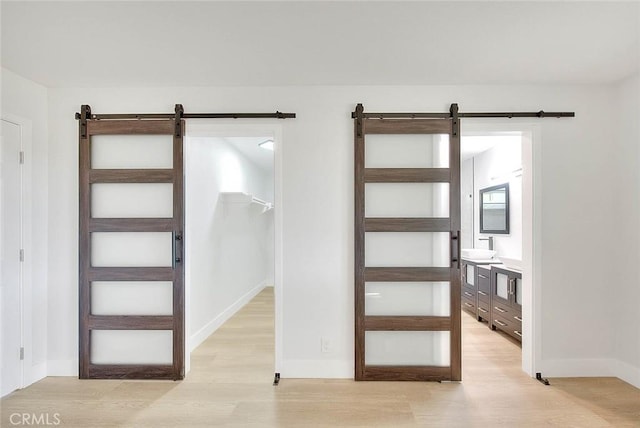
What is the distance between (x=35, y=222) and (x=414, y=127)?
11.3ft

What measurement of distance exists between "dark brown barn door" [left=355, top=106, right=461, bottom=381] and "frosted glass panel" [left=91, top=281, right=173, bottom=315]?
181cm

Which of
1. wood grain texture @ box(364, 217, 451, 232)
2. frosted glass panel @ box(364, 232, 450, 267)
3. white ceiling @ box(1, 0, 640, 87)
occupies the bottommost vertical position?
frosted glass panel @ box(364, 232, 450, 267)

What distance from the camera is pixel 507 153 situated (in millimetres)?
4742

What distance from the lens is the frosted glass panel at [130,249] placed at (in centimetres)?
294

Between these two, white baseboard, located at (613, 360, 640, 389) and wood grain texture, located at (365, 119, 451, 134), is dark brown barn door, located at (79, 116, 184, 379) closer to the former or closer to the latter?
wood grain texture, located at (365, 119, 451, 134)

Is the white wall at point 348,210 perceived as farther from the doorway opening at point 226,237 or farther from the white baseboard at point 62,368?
the doorway opening at point 226,237

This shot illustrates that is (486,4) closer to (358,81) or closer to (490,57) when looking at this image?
(490,57)

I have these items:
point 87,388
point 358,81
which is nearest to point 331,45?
point 358,81

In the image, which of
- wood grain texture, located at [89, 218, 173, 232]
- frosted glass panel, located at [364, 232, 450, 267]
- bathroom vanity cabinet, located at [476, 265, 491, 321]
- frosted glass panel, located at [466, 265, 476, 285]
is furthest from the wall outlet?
frosted glass panel, located at [466, 265, 476, 285]

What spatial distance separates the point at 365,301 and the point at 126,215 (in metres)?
2.27

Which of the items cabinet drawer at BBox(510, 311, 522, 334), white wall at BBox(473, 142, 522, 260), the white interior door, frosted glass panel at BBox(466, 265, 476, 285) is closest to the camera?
the white interior door

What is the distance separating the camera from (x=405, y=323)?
2863 millimetres

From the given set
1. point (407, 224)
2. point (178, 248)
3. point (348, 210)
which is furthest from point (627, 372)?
point (178, 248)

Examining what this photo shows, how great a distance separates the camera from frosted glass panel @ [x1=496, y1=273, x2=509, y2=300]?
383cm
